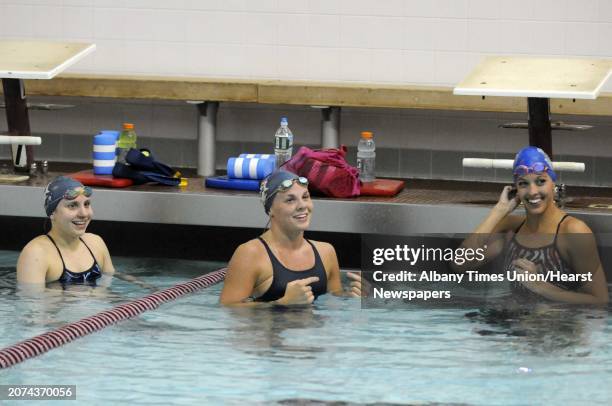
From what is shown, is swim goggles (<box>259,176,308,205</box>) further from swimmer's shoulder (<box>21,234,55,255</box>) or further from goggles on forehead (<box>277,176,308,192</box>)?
swimmer's shoulder (<box>21,234,55,255</box>)

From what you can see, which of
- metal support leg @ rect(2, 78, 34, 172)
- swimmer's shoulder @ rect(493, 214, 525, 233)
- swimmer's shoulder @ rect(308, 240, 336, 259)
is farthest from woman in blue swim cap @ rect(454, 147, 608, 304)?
metal support leg @ rect(2, 78, 34, 172)

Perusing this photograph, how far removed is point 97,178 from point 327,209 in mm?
1591

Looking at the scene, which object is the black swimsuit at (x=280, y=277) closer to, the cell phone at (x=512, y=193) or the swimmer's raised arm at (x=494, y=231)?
the swimmer's raised arm at (x=494, y=231)

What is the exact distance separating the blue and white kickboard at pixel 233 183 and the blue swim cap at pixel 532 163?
2091mm

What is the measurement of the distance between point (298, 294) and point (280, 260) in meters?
0.23

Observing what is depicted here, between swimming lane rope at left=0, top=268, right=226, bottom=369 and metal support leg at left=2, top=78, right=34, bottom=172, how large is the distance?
2009 mm

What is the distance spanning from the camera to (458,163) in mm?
9523

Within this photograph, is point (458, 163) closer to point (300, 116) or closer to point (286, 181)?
point (300, 116)

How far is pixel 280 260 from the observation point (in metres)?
6.21

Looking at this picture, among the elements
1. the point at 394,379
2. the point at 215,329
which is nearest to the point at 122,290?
the point at 215,329

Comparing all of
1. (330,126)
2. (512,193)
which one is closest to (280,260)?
(512,193)

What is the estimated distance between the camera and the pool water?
4.91 m

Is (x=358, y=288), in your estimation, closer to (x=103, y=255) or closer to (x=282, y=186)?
(x=282, y=186)

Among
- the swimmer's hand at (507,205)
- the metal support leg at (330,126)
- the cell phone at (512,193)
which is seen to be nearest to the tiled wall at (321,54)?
the metal support leg at (330,126)
